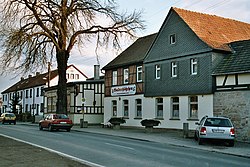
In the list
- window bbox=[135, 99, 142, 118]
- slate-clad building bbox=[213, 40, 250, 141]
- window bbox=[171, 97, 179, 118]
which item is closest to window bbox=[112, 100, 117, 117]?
window bbox=[135, 99, 142, 118]

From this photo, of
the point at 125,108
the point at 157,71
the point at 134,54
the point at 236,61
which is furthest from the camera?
the point at 134,54

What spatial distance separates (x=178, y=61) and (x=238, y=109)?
7.95m

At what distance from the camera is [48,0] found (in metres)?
33.0

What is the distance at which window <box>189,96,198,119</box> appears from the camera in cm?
2929

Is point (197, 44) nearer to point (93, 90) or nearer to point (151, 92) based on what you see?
point (151, 92)

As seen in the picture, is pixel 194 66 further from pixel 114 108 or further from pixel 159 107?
pixel 114 108

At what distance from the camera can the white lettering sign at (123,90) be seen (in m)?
37.5

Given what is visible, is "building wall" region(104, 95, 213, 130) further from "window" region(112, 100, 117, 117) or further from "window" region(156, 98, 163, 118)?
"window" region(112, 100, 117, 117)

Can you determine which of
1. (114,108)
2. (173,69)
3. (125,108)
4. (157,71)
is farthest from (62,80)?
(173,69)

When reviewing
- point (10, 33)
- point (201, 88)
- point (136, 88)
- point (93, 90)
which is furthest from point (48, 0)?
point (93, 90)

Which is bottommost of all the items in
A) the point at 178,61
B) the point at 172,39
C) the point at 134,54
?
the point at 178,61

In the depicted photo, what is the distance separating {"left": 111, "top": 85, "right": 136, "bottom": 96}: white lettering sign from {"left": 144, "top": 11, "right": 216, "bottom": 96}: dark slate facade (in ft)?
8.51

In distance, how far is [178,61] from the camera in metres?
31.3

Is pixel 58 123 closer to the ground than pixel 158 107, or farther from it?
closer to the ground
